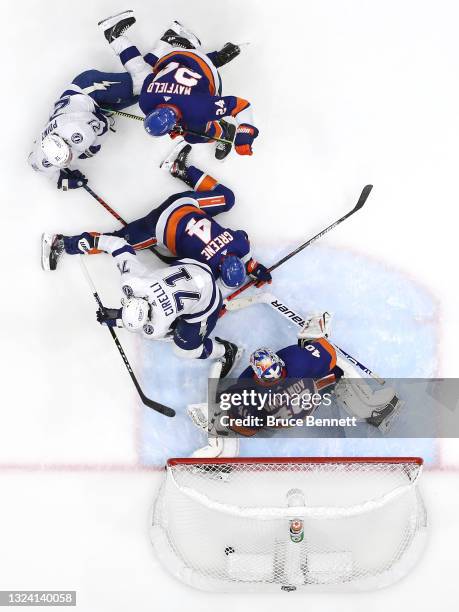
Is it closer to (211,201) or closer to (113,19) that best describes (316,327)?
(211,201)

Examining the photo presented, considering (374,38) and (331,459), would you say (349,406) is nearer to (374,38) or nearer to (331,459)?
(331,459)

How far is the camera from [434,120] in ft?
15.3

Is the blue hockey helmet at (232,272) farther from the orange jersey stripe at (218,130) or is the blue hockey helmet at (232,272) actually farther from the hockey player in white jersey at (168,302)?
the orange jersey stripe at (218,130)

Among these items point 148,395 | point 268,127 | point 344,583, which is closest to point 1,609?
point 148,395

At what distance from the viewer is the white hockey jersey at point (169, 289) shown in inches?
151

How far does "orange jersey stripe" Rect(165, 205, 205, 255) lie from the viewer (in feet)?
13.8

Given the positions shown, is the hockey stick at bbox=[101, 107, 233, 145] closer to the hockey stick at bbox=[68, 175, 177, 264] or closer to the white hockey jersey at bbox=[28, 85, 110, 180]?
the white hockey jersey at bbox=[28, 85, 110, 180]

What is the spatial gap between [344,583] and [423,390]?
1.17 metres

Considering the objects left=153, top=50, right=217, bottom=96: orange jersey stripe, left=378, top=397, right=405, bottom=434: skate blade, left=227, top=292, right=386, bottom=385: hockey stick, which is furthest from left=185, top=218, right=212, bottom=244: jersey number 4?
left=378, top=397, right=405, bottom=434: skate blade

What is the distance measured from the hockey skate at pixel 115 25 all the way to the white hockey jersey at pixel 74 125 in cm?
35

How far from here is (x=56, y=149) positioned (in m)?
4.20

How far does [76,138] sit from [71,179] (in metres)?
0.35

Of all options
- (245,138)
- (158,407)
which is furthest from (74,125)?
(158,407)

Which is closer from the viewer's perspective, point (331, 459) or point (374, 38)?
point (331, 459)
